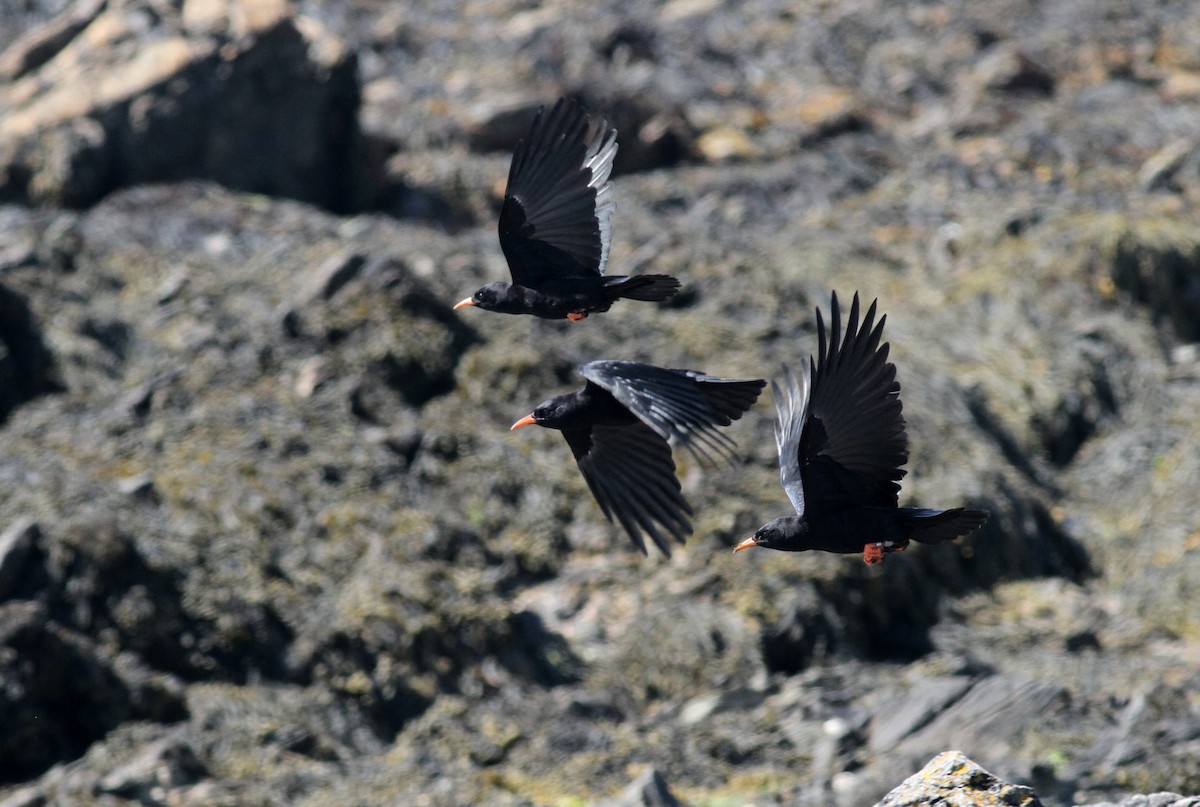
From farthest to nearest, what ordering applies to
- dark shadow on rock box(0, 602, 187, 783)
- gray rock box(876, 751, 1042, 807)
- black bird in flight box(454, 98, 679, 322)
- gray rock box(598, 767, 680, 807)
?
dark shadow on rock box(0, 602, 187, 783) < gray rock box(598, 767, 680, 807) < black bird in flight box(454, 98, 679, 322) < gray rock box(876, 751, 1042, 807)

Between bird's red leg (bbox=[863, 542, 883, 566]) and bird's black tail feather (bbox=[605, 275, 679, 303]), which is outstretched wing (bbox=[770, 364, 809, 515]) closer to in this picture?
bird's red leg (bbox=[863, 542, 883, 566])

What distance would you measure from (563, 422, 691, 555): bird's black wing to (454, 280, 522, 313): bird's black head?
61 centimetres

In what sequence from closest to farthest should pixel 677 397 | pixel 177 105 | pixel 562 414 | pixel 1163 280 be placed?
pixel 677 397 → pixel 562 414 → pixel 1163 280 → pixel 177 105

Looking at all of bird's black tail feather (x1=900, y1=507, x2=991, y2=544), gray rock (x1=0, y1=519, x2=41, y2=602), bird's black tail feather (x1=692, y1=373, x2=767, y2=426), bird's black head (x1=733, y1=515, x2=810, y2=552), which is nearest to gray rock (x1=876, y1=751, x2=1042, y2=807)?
bird's black tail feather (x1=900, y1=507, x2=991, y2=544)

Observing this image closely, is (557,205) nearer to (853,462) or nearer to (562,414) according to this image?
(562,414)

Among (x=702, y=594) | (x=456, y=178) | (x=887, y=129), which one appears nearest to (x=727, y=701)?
(x=702, y=594)

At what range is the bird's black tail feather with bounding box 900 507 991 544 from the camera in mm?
6207

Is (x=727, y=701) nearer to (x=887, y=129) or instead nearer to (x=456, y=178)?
(x=456, y=178)

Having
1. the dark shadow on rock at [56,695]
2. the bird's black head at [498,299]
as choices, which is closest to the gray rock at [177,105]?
the dark shadow on rock at [56,695]

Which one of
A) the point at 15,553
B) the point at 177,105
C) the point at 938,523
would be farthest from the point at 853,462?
the point at 177,105

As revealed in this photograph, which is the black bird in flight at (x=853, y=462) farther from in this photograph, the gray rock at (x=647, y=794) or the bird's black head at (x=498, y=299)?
the gray rock at (x=647, y=794)

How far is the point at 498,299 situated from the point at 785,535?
1.77m

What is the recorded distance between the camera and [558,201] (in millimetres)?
7598

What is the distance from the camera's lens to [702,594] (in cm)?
1139
